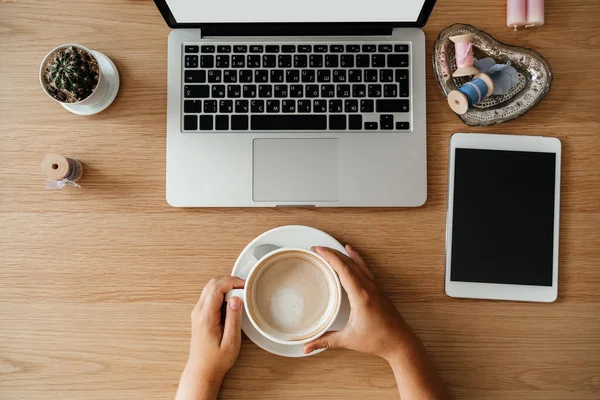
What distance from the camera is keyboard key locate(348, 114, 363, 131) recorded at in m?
0.80

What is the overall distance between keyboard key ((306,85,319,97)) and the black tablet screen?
0.29m

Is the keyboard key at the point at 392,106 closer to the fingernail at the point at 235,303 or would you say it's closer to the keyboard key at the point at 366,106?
the keyboard key at the point at 366,106

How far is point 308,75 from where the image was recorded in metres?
0.81

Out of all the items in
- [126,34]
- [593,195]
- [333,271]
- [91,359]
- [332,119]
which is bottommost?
[91,359]

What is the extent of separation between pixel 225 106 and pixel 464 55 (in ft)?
1.37

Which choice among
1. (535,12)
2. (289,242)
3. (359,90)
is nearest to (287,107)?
(359,90)

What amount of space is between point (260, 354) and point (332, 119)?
1.40 feet

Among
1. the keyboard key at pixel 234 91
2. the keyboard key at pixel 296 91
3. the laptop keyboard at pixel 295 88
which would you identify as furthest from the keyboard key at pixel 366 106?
the keyboard key at pixel 234 91

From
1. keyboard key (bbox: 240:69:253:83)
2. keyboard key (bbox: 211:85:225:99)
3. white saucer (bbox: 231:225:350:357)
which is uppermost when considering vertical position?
keyboard key (bbox: 240:69:253:83)

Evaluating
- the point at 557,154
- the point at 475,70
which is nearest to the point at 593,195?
the point at 557,154

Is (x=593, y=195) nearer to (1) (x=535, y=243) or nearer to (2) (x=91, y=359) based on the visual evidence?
(1) (x=535, y=243)

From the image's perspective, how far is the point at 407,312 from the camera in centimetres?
81

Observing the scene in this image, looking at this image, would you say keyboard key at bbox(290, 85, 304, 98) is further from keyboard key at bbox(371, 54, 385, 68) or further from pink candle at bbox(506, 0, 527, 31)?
pink candle at bbox(506, 0, 527, 31)

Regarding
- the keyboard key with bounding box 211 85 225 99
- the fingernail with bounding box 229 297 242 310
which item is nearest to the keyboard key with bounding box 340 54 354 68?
the keyboard key with bounding box 211 85 225 99
